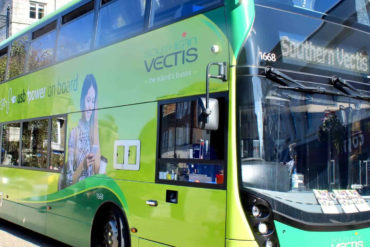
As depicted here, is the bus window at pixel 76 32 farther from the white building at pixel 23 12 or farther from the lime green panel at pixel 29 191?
the white building at pixel 23 12

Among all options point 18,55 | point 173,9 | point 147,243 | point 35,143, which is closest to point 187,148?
point 147,243

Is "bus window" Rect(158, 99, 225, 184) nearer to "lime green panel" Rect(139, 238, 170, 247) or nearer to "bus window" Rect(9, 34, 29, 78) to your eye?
"lime green panel" Rect(139, 238, 170, 247)

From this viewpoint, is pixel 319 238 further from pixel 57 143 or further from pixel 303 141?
pixel 57 143

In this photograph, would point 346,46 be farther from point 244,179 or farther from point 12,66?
point 12,66

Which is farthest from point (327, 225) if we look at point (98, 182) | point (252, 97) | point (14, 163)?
point (14, 163)

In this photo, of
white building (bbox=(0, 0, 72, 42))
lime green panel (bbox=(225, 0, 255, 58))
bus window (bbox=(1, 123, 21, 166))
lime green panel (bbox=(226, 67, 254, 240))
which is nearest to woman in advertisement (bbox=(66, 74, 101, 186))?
bus window (bbox=(1, 123, 21, 166))

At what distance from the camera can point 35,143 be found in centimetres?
921

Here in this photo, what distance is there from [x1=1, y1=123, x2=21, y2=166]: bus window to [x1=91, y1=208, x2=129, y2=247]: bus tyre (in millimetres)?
3940

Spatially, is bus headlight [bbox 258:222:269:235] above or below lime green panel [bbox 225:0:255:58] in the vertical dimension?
below

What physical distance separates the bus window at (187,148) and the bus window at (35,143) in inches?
154

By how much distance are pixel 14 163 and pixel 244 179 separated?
23.3 feet

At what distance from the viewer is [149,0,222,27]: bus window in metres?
5.30

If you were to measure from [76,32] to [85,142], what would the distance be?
208 cm

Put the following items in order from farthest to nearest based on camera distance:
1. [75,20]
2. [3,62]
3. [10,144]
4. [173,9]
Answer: [3,62] → [10,144] → [75,20] → [173,9]
